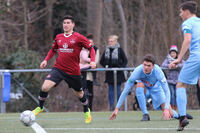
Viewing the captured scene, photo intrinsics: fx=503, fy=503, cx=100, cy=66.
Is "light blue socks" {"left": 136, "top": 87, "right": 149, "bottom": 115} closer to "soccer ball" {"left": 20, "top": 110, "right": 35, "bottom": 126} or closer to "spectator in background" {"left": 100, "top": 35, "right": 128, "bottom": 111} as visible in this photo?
A: "soccer ball" {"left": 20, "top": 110, "right": 35, "bottom": 126}

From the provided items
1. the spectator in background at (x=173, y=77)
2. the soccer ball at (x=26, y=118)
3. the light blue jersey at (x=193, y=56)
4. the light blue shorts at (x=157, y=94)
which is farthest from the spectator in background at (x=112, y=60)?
the light blue jersey at (x=193, y=56)

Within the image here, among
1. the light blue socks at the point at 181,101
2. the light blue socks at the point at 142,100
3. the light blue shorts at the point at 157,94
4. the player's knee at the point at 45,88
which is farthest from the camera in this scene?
the light blue shorts at the point at 157,94

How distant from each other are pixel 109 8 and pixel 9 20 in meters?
4.83

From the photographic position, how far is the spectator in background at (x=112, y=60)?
1248 cm

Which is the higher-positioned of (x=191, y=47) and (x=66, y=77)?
(x=191, y=47)

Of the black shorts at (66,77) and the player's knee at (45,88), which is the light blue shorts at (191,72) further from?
the player's knee at (45,88)

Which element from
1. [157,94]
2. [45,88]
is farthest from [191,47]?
[45,88]

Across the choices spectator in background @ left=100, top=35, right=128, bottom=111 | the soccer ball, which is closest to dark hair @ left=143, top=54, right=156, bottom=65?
the soccer ball

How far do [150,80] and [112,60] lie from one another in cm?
357

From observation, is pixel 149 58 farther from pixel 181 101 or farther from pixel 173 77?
pixel 173 77

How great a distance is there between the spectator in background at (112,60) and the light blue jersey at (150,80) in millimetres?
3162

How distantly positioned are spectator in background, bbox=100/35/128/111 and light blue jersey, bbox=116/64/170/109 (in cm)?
316

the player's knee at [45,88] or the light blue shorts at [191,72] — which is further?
the player's knee at [45,88]

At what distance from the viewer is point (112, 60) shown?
498 inches
